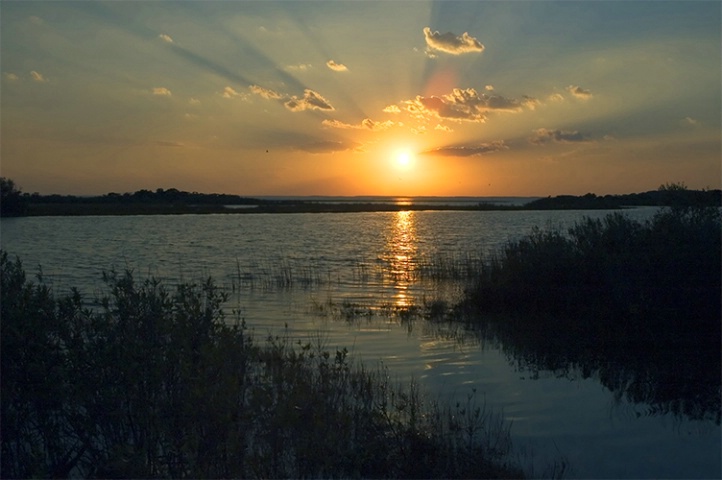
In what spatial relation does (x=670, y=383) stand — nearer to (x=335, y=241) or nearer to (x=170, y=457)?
(x=170, y=457)

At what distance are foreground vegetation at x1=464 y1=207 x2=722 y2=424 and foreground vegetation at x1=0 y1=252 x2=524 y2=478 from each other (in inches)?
180

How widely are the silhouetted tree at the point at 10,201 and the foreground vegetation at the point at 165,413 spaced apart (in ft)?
208

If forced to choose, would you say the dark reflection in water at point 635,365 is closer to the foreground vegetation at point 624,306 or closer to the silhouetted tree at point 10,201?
the foreground vegetation at point 624,306

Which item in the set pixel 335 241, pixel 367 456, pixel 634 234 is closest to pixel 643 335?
pixel 634 234

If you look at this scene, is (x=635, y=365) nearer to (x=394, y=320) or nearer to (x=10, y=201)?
(x=394, y=320)

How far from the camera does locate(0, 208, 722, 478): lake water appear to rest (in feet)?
26.5

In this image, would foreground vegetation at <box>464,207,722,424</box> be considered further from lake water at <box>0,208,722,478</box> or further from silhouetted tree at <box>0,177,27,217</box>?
silhouetted tree at <box>0,177,27,217</box>

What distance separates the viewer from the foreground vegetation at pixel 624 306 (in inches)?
444

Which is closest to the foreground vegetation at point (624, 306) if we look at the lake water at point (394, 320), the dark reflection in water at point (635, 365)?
the dark reflection in water at point (635, 365)

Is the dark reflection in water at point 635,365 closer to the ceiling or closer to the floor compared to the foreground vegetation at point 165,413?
closer to the floor

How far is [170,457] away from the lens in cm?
680

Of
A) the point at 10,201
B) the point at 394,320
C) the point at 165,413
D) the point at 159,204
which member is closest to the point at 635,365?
the point at 394,320

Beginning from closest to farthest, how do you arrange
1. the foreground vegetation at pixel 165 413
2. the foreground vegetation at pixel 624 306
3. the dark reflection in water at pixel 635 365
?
the foreground vegetation at pixel 165 413
the dark reflection in water at pixel 635 365
the foreground vegetation at pixel 624 306

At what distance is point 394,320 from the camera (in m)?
16.7
